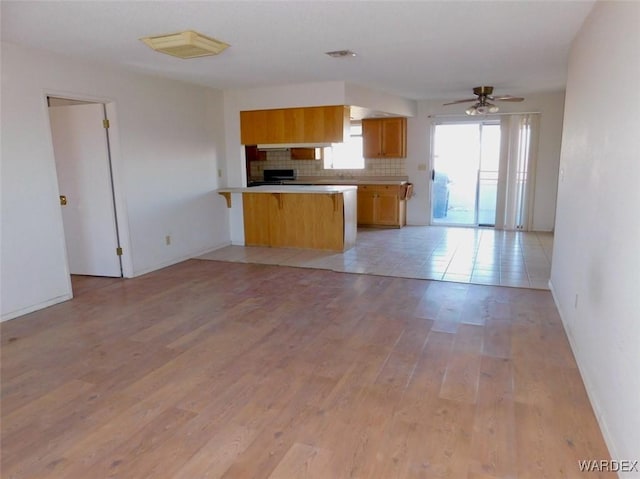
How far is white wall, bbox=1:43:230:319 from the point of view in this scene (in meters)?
3.64

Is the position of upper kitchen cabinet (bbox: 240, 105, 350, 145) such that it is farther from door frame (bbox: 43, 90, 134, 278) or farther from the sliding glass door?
the sliding glass door

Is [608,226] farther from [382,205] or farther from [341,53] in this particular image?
[382,205]

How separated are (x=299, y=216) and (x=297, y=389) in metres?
3.95

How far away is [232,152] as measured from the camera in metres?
6.55

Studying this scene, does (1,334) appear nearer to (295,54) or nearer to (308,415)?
(308,415)

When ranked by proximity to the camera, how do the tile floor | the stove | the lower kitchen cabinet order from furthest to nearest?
the stove
the lower kitchen cabinet
the tile floor

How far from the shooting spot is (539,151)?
732cm

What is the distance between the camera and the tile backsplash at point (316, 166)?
838 centimetres

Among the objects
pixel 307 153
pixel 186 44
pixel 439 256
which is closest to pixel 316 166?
pixel 307 153

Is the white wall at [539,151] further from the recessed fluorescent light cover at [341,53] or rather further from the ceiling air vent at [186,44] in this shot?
the ceiling air vent at [186,44]

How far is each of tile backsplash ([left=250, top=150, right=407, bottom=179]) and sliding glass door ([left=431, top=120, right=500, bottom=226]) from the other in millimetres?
776

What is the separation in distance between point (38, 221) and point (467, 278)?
4322 millimetres

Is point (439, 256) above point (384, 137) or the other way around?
the other way around

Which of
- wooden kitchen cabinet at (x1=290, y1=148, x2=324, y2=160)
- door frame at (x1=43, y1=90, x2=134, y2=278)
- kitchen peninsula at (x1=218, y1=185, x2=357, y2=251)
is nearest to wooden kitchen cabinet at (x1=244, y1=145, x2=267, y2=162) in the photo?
wooden kitchen cabinet at (x1=290, y1=148, x2=324, y2=160)
